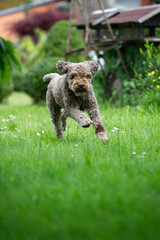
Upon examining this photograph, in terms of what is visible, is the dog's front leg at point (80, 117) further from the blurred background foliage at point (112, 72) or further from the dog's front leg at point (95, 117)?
the blurred background foliage at point (112, 72)

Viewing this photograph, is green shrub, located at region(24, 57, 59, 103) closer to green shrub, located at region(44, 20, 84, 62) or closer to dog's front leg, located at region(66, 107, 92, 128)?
green shrub, located at region(44, 20, 84, 62)

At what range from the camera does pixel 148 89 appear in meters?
7.11

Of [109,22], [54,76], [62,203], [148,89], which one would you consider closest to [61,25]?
[109,22]

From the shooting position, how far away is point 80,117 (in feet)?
13.8

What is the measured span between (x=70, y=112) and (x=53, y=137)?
35.8 inches

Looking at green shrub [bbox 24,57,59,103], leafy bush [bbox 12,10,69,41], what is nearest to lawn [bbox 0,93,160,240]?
green shrub [bbox 24,57,59,103]

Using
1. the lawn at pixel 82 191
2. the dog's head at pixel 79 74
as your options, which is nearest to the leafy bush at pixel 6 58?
the lawn at pixel 82 191

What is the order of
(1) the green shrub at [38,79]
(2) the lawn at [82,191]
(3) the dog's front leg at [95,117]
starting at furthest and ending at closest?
(1) the green shrub at [38,79] → (3) the dog's front leg at [95,117] → (2) the lawn at [82,191]

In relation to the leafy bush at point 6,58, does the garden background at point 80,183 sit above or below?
below

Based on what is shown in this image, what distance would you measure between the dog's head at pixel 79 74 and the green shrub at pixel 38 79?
580 cm

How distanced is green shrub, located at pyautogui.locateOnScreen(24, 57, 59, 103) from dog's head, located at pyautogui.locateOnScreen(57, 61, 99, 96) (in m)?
5.80

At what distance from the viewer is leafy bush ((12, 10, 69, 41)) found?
2416 cm

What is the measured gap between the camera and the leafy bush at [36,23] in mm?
24156

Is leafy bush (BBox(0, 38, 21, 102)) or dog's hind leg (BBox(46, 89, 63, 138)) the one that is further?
dog's hind leg (BBox(46, 89, 63, 138))
